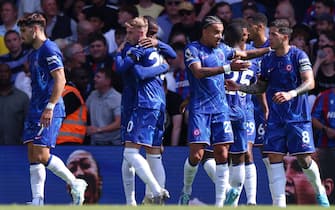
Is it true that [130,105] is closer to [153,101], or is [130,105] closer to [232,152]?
[153,101]

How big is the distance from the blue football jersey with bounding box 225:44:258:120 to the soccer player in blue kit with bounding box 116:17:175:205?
34.8 inches

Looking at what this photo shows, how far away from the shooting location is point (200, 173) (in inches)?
732

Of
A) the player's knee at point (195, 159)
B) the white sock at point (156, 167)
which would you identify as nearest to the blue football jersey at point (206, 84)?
the player's knee at point (195, 159)

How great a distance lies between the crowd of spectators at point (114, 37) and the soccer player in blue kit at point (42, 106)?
9.04 feet

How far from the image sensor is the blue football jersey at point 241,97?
17000 millimetres

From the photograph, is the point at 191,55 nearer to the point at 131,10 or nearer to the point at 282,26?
the point at 282,26

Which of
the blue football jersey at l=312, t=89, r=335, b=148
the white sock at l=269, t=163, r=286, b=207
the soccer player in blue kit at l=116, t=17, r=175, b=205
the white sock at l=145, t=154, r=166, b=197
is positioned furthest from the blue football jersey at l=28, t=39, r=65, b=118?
the blue football jersey at l=312, t=89, r=335, b=148

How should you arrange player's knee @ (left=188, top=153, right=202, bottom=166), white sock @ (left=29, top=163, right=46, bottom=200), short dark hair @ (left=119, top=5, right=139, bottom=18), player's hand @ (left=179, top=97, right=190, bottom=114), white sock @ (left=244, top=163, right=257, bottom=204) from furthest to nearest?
short dark hair @ (left=119, top=5, right=139, bottom=18), player's hand @ (left=179, top=97, right=190, bottom=114), white sock @ (left=244, top=163, right=257, bottom=204), player's knee @ (left=188, top=153, right=202, bottom=166), white sock @ (left=29, top=163, right=46, bottom=200)

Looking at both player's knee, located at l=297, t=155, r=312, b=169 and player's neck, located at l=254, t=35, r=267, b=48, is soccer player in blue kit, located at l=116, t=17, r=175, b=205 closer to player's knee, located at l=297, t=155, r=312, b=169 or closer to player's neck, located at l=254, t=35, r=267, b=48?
player's neck, located at l=254, t=35, r=267, b=48

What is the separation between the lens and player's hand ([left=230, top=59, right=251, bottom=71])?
15883mm

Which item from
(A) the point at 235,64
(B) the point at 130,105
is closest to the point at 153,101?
(B) the point at 130,105

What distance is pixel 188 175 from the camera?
16.7 m

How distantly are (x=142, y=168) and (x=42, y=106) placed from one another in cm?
148

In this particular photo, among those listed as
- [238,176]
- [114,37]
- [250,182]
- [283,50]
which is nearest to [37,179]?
[238,176]
